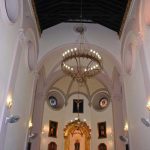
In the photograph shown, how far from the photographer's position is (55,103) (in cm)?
1598

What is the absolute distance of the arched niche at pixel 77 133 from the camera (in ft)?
48.9

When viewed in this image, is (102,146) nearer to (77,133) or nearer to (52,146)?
(77,133)

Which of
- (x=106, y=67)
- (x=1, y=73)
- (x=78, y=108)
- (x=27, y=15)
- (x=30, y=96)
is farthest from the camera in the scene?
(x=78, y=108)

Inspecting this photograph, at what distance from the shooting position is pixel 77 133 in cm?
1537

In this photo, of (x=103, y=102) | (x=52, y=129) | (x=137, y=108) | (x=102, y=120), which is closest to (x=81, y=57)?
(x=137, y=108)

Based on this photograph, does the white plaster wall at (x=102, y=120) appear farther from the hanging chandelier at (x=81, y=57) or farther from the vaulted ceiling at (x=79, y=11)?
the vaulted ceiling at (x=79, y=11)

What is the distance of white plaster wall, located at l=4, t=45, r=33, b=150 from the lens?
6.93 m

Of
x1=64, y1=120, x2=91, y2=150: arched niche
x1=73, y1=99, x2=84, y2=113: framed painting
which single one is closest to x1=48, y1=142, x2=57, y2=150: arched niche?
x1=64, y1=120, x2=91, y2=150: arched niche

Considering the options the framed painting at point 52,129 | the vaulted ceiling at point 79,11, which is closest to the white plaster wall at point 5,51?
the vaulted ceiling at point 79,11

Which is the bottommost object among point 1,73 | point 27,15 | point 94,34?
point 1,73

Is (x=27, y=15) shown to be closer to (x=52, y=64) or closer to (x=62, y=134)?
(x=52, y=64)

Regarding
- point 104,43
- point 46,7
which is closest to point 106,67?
point 104,43

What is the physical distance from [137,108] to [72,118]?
28.6ft

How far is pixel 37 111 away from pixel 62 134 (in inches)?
170
